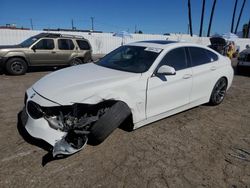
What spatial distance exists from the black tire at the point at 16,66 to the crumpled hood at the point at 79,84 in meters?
6.22

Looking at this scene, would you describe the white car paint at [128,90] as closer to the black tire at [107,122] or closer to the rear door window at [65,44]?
the black tire at [107,122]

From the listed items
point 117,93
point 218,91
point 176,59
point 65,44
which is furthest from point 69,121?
point 65,44

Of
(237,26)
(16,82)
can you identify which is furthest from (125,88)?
(237,26)

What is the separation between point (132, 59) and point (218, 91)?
8.46ft

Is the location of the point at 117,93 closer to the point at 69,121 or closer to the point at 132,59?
the point at 69,121

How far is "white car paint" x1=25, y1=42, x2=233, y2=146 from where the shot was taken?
3.04 meters

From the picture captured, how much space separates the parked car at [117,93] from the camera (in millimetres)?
3018

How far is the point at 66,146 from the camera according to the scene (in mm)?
2916

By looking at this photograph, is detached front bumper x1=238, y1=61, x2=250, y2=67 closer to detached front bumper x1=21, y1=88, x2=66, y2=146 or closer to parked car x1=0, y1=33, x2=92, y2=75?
parked car x1=0, y1=33, x2=92, y2=75

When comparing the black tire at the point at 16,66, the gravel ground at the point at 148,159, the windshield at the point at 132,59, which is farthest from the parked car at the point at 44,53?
the windshield at the point at 132,59

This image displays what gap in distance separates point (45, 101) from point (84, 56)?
8.15 m

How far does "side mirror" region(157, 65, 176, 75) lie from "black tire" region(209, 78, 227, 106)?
6.95 feet

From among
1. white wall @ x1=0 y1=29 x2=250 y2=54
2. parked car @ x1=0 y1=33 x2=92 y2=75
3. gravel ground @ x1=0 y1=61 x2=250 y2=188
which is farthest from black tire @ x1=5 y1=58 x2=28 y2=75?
white wall @ x1=0 y1=29 x2=250 y2=54

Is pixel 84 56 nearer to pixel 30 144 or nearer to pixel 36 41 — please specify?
pixel 36 41
